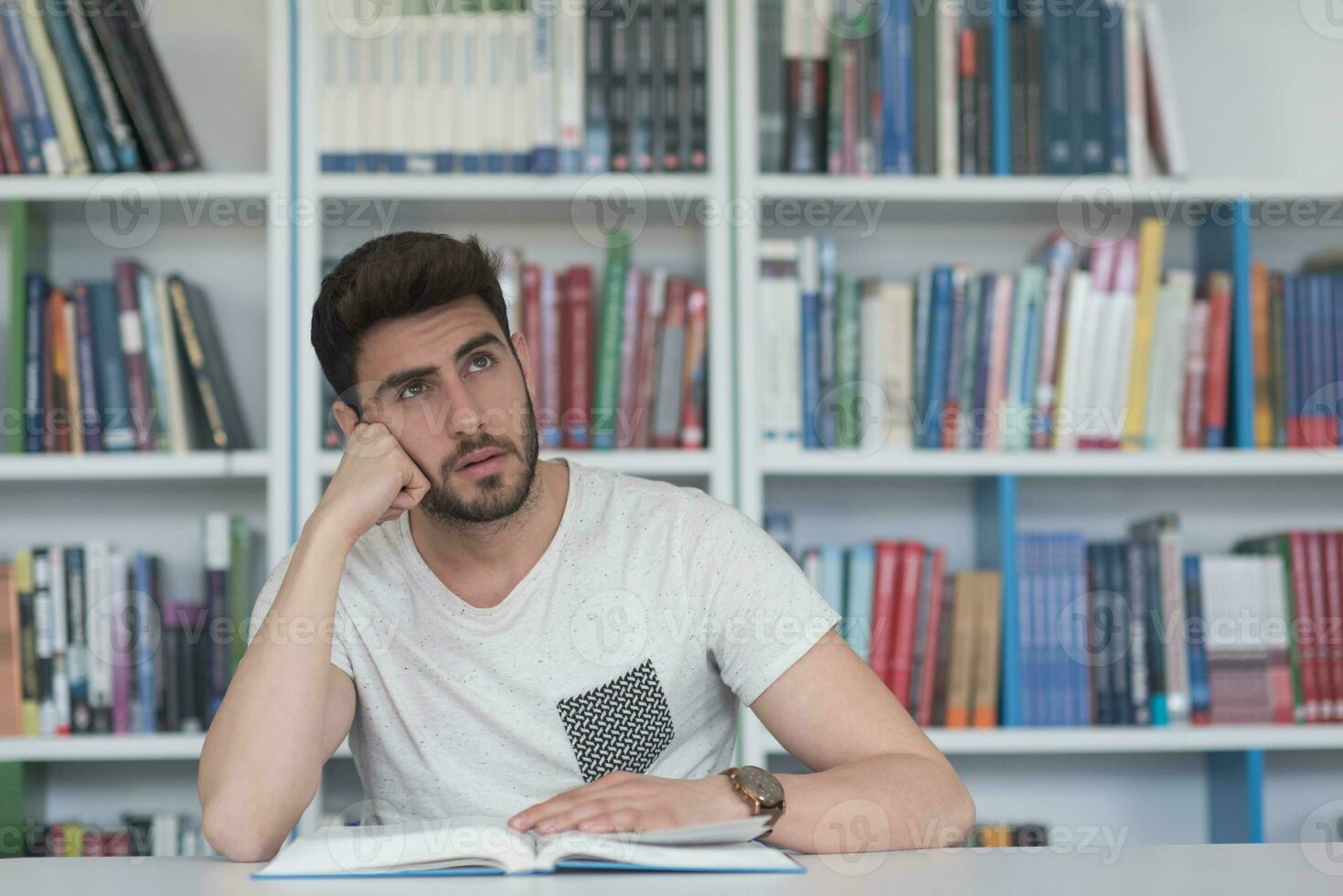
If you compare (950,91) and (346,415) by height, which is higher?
(950,91)

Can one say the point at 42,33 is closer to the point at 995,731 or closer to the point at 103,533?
the point at 103,533

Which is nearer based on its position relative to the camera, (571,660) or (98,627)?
(571,660)

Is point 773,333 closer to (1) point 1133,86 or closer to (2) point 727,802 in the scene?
(1) point 1133,86

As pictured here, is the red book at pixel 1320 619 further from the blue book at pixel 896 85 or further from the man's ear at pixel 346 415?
the man's ear at pixel 346 415

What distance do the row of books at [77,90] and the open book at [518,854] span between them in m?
1.48

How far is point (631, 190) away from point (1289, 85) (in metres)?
1.25

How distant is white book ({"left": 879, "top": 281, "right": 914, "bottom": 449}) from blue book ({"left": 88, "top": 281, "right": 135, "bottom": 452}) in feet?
3.95

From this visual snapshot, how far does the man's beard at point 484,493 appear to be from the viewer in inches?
55.5

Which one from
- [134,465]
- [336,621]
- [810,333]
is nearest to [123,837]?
[134,465]

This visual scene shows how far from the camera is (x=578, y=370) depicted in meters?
2.13

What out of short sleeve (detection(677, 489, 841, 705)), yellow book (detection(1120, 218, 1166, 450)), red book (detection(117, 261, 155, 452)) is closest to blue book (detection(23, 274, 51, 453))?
red book (detection(117, 261, 155, 452))

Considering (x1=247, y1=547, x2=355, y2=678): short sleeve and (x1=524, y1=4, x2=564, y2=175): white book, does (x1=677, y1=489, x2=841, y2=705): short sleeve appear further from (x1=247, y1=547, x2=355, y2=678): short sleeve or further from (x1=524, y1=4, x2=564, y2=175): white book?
(x1=524, y1=4, x2=564, y2=175): white book

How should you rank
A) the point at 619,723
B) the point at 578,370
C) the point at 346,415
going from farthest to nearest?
1. the point at 578,370
2. the point at 346,415
3. the point at 619,723

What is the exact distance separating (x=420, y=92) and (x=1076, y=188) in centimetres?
106
